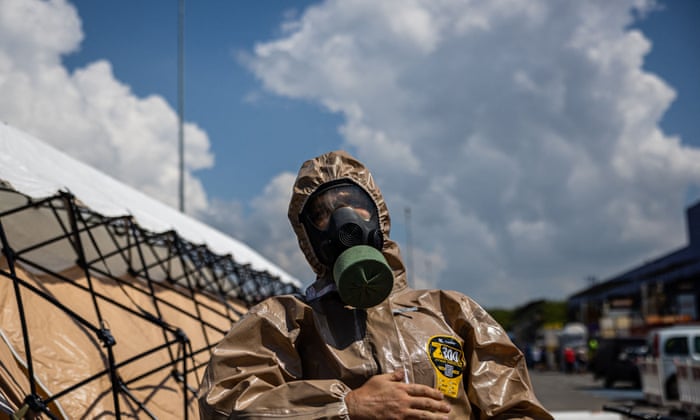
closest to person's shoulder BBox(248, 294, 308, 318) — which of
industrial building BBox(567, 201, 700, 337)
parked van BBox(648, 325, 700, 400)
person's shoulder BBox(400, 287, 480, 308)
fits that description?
person's shoulder BBox(400, 287, 480, 308)

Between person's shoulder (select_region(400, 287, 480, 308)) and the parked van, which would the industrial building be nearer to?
the parked van

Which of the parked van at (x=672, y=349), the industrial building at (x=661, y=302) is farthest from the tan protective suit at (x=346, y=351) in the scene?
the industrial building at (x=661, y=302)

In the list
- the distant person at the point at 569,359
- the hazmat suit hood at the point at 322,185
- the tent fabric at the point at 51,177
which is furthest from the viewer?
the distant person at the point at 569,359

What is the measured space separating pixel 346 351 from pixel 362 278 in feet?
0.87

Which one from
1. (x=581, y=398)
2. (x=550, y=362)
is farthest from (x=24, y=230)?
(x=550, y=362)

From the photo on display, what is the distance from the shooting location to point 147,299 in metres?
7.38

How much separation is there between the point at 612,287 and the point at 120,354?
166 ft

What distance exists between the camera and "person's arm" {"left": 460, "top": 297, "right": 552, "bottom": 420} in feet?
7.02

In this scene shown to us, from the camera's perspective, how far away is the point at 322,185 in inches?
88.3

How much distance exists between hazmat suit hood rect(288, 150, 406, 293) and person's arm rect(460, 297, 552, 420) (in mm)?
304

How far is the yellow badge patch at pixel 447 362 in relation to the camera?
2.12 metres

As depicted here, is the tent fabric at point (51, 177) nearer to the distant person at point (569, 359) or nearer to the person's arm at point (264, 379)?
the person's arm at point (264, 379)

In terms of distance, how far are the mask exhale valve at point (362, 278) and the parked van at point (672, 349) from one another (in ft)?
44.7

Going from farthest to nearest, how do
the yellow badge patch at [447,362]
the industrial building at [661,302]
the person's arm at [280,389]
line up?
the industrial building at [661,302] < the yellow badge patch at [447,362] < the person's arm at [280,389]
